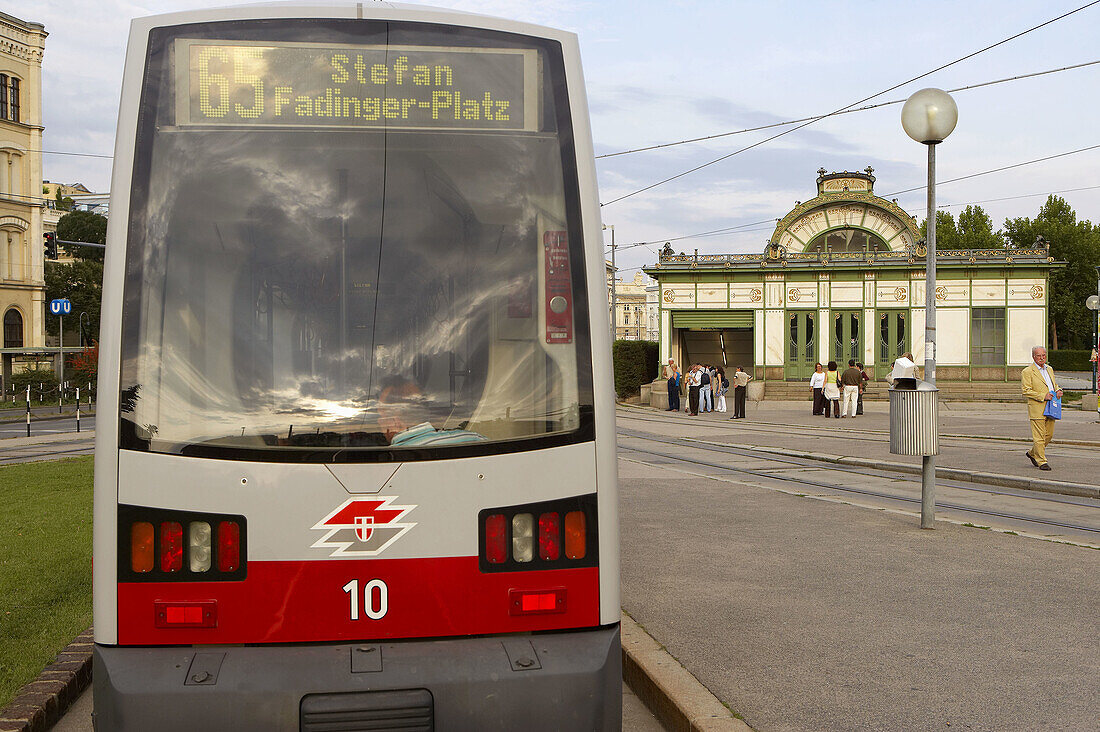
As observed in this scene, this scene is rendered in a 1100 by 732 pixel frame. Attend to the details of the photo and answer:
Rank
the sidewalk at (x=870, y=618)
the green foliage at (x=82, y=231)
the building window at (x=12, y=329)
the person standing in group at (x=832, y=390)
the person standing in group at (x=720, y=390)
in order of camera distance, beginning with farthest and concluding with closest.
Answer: the green foliage at (x=82, y=231)
the building window at (x=12, y=329)
the person standing in group at (x=720, y=390)
the person standing in group at (x=832, y=390)
the sidewalk at (x=870, y=618)

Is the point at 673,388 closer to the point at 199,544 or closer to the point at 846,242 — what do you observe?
the point at 846,242

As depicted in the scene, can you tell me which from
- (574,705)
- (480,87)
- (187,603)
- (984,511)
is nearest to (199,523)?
(187,603)

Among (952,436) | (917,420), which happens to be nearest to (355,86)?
(917,420)

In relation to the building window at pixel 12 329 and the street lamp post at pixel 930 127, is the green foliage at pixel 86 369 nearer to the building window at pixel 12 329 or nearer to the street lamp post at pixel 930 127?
the building window at pixel 12 329

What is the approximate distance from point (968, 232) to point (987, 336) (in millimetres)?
51945

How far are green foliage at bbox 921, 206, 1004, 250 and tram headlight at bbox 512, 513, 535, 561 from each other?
84.4 meters

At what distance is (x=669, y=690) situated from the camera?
15.8ft

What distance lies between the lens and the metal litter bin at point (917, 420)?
916 cm

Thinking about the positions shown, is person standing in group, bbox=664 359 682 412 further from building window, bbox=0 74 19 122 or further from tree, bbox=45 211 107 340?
tree, bbox=45 211 107 340

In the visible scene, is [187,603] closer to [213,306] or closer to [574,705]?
[213,306]

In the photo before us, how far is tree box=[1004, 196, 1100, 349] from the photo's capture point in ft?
257

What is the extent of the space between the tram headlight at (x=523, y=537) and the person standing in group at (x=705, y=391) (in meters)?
29.7

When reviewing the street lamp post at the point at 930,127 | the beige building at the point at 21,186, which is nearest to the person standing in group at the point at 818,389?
the street lamp post at the point at 930,127

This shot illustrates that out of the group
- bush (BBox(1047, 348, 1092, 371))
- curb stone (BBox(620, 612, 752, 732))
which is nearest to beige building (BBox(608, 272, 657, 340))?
bush (BBox(1047, 348, 1092, 371))
